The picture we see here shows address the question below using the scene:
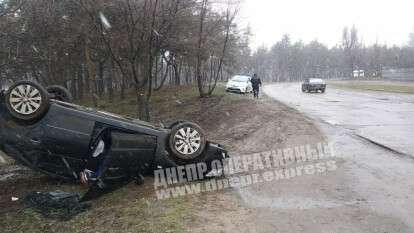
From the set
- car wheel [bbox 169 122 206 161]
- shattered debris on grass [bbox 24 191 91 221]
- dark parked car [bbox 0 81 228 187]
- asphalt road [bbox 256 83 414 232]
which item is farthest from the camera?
car wheel [bbox 169 122 206 161]

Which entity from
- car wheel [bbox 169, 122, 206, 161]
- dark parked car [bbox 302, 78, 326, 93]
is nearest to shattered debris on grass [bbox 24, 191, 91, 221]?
car wheel [bbox 169, 122, 206, 161]

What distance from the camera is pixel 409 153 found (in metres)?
9.42

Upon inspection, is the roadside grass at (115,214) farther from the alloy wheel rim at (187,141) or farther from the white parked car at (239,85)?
the white parked car at (239,85)

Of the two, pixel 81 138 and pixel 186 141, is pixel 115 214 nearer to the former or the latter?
pixel 81 138

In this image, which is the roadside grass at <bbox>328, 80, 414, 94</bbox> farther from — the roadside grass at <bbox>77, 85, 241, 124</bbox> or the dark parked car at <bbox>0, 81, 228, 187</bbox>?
the dark parked car at <bbox>0, 81, 228, 187</bbox>

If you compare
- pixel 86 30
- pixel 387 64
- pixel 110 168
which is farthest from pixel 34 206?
pixel 387 64

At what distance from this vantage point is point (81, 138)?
7.63 meters

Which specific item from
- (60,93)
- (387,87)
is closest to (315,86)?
(387,87)

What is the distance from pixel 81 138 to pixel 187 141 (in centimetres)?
182

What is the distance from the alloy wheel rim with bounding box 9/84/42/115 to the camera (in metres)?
7.60

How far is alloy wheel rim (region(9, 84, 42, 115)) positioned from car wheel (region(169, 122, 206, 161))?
2.36 meters

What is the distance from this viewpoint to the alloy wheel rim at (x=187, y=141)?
7859 mm

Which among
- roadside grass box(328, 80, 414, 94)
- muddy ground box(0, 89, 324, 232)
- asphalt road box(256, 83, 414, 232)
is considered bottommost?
roadside grass box(328, 80, 414, 94)

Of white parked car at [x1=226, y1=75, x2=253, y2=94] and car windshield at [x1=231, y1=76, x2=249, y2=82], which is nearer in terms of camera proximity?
white parked car at [x1=226, y1=75, x2=253, y2=94]
